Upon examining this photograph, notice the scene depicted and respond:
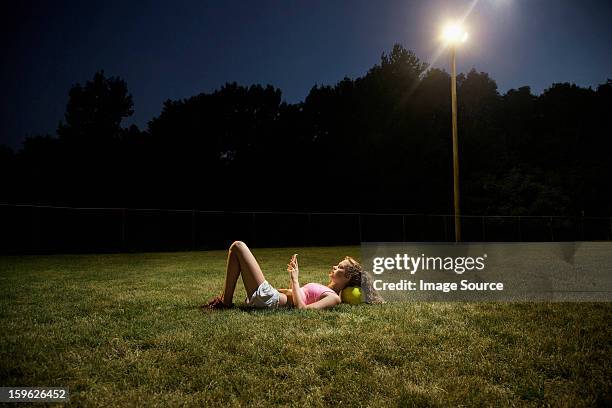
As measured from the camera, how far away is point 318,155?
39.6 meters

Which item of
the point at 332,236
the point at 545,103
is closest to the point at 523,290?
the point at 332,236

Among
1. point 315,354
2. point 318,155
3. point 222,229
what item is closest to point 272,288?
point 315,354

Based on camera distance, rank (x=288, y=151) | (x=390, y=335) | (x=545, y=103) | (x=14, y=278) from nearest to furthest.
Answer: (x=390, y=335)
(x=14, y=278)
(x=288, y=151)
(x=545, y=103)

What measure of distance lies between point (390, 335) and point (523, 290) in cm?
485

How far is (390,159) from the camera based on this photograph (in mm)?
40156

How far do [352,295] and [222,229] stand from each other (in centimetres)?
2033

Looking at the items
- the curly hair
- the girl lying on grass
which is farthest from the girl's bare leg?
the curly hair

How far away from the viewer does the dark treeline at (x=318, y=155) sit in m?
32.1

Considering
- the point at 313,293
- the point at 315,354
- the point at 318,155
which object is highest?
the point at 318,155

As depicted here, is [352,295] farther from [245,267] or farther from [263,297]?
[245,267]

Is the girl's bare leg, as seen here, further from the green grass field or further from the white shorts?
the green grass field

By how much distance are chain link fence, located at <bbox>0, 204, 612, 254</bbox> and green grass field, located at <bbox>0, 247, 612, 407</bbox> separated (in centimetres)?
1489

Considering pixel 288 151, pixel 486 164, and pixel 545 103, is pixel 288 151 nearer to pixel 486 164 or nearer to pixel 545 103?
pixel 486 164

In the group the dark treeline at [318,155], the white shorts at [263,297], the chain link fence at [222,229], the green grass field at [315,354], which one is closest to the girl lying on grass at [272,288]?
the white shorts at [263,297]
